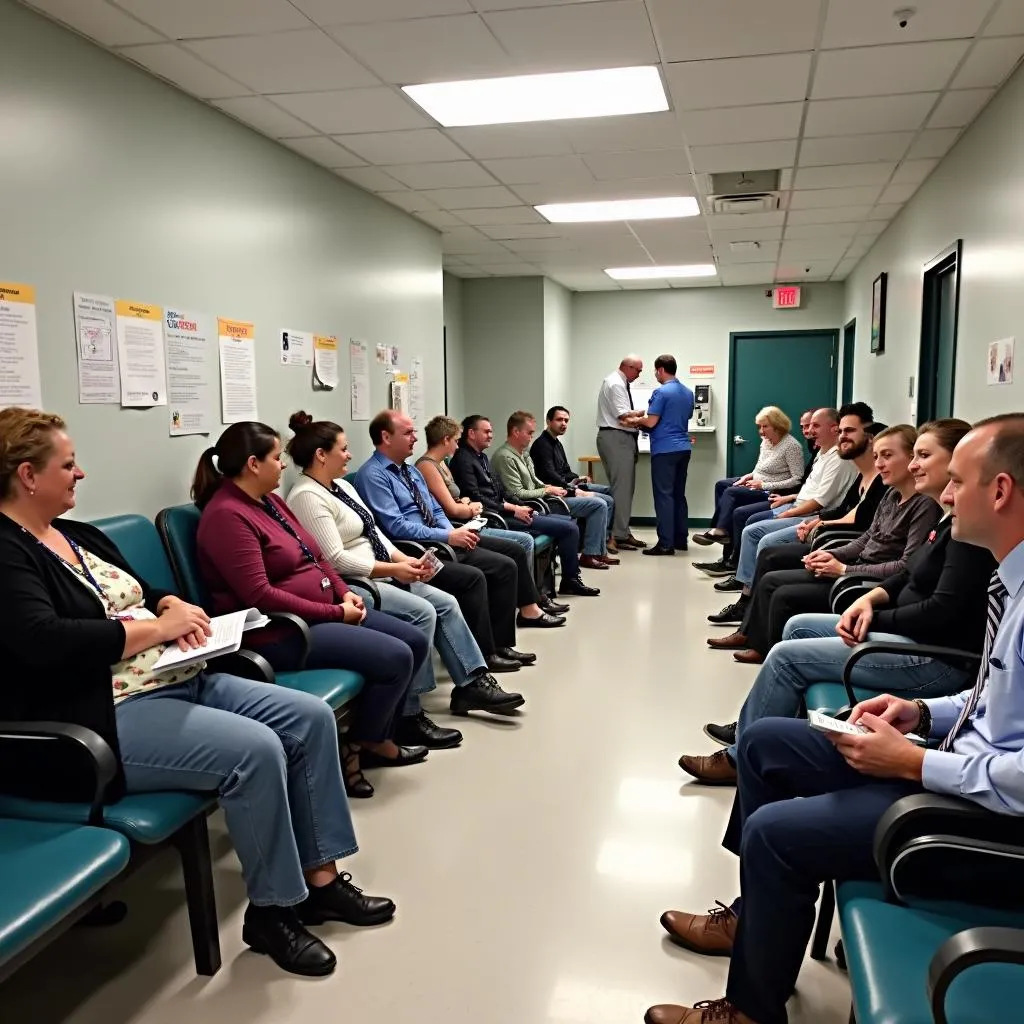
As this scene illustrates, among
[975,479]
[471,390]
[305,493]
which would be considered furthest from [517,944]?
[471,390]

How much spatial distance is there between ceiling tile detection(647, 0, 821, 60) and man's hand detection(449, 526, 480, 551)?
7.74 ft

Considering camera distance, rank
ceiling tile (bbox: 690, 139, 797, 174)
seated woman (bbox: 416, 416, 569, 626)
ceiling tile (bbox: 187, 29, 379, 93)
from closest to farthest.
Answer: ceiling tile (bbox: 187, 29, 379, 93)
ceiling tile (bbox: 690, 139, 797, 174)
seated woman (bbox: 416, 416, 569, 626)

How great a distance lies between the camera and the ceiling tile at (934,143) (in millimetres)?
3969

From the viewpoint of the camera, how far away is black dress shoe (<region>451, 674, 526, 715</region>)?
367cm

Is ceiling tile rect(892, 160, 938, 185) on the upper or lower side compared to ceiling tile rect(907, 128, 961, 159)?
lower

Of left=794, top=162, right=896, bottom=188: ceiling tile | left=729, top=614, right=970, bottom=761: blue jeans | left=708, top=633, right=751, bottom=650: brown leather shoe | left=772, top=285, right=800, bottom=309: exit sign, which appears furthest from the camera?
left=772, top=285, right=800, bottom=309: exit sign

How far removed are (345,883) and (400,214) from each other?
14.6ft

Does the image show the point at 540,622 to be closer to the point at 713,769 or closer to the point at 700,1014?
the point at 713,769

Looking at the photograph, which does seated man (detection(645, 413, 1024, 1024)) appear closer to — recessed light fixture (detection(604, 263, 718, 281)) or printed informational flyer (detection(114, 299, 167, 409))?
printed informational flyer (detection(114, 299, 167, 409))

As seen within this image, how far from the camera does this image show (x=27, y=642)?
186 centimetres

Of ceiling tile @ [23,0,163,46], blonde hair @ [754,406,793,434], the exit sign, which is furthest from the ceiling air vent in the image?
the exit sign

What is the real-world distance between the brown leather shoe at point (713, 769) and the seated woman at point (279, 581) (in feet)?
3.54

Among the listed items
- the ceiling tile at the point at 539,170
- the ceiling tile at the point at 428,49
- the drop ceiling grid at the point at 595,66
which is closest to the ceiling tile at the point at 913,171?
the drop ceiling grid at the point at 595,66

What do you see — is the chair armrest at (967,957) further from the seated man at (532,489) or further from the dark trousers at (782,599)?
the seated man at (532,489)
